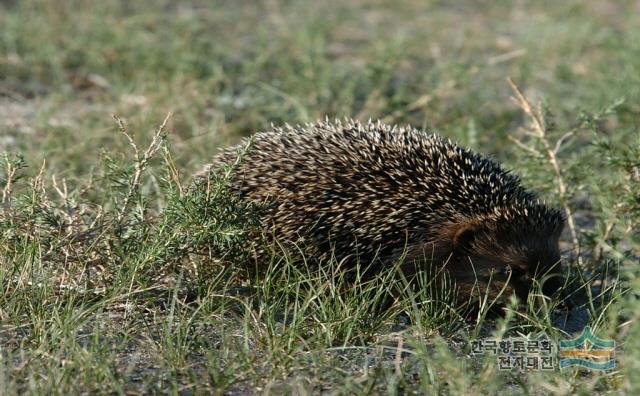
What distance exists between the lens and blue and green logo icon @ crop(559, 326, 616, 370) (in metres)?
4.43

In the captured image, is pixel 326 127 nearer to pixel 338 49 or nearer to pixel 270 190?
pixel 270 190

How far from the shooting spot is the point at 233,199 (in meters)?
5.06

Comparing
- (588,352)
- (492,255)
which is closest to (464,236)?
(492,255)

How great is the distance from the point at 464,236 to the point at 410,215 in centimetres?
31

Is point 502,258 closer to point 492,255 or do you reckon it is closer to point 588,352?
point 492,255

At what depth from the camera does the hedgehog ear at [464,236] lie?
5203 mm

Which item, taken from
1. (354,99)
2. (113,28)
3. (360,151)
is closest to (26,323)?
(360,151)

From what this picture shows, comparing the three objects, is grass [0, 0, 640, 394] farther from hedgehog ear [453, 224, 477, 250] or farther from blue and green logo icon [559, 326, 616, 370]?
hedgehog ear [453, 224, 477, 250]

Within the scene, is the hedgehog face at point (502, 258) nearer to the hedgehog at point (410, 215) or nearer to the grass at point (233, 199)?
the hedgehog at point (410, 215)

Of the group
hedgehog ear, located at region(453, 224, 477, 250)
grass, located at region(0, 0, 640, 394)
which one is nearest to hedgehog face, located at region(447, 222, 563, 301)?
hedgehog ear, located at region(453, 224, 477, 250)

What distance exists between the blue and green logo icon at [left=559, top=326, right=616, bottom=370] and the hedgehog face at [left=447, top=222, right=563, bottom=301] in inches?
21.2

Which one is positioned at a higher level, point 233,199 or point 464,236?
point 233,199

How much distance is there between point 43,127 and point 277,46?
3.38 metres

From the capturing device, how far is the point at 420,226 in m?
5.23
